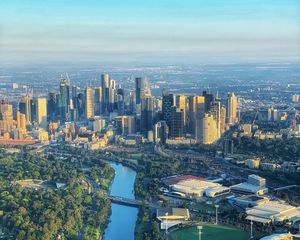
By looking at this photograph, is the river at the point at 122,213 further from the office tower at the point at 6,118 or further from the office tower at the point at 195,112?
the office tower at the point at 6,118

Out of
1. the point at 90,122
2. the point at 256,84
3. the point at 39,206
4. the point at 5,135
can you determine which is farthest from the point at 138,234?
the point at 256,84

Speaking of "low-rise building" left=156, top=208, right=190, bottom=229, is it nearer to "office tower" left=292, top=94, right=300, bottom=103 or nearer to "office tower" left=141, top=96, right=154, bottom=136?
"office tower" left=141, top=96, right=154, bottom=136

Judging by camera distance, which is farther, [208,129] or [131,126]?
[131,126]

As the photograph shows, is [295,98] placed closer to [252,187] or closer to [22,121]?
[22,121]

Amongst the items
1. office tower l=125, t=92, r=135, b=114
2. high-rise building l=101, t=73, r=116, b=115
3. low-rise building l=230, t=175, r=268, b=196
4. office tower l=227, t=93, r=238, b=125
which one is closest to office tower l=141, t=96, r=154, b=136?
office tower l=227, t=93, r=238, b=125

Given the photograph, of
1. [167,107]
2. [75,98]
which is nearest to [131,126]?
[167,107]

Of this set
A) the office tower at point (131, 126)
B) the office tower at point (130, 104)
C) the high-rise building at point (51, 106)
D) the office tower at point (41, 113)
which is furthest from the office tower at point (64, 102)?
the office tower at point (131, 126)

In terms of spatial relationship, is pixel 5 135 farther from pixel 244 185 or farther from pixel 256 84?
pixel 256 84
